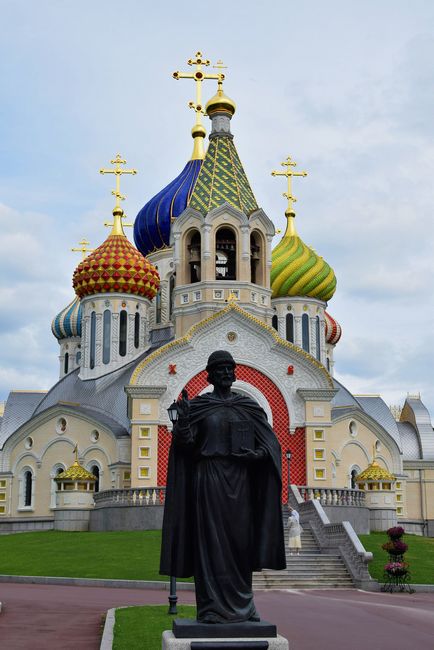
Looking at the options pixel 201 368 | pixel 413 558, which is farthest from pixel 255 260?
pixel 413 558

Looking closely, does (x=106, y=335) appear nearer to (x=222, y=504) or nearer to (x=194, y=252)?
(x=194, y=252)

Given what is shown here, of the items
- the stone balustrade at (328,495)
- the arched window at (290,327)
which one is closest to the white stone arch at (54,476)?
the stone balustrade at (328,495)

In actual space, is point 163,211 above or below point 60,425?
above

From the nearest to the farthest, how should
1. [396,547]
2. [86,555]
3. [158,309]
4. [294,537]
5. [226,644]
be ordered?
[226,644] < [396,547] < [86,555] < [294,537] < [158,309]

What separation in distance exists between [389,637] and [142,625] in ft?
10.9

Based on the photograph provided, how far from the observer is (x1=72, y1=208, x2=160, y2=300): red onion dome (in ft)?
131

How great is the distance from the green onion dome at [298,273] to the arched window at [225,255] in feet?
18.9

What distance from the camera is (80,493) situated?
107ft

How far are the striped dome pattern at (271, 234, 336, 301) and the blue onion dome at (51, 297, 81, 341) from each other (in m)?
13.0

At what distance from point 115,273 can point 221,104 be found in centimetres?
821

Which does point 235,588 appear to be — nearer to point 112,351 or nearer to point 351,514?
point 351,514

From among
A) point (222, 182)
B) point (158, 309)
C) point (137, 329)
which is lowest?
point (137, 329)

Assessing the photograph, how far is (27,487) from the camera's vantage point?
3822cm

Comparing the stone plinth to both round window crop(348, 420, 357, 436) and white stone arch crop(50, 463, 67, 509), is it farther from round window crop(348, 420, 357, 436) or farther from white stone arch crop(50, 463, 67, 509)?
round window crop(348, 420, 357, 436)
